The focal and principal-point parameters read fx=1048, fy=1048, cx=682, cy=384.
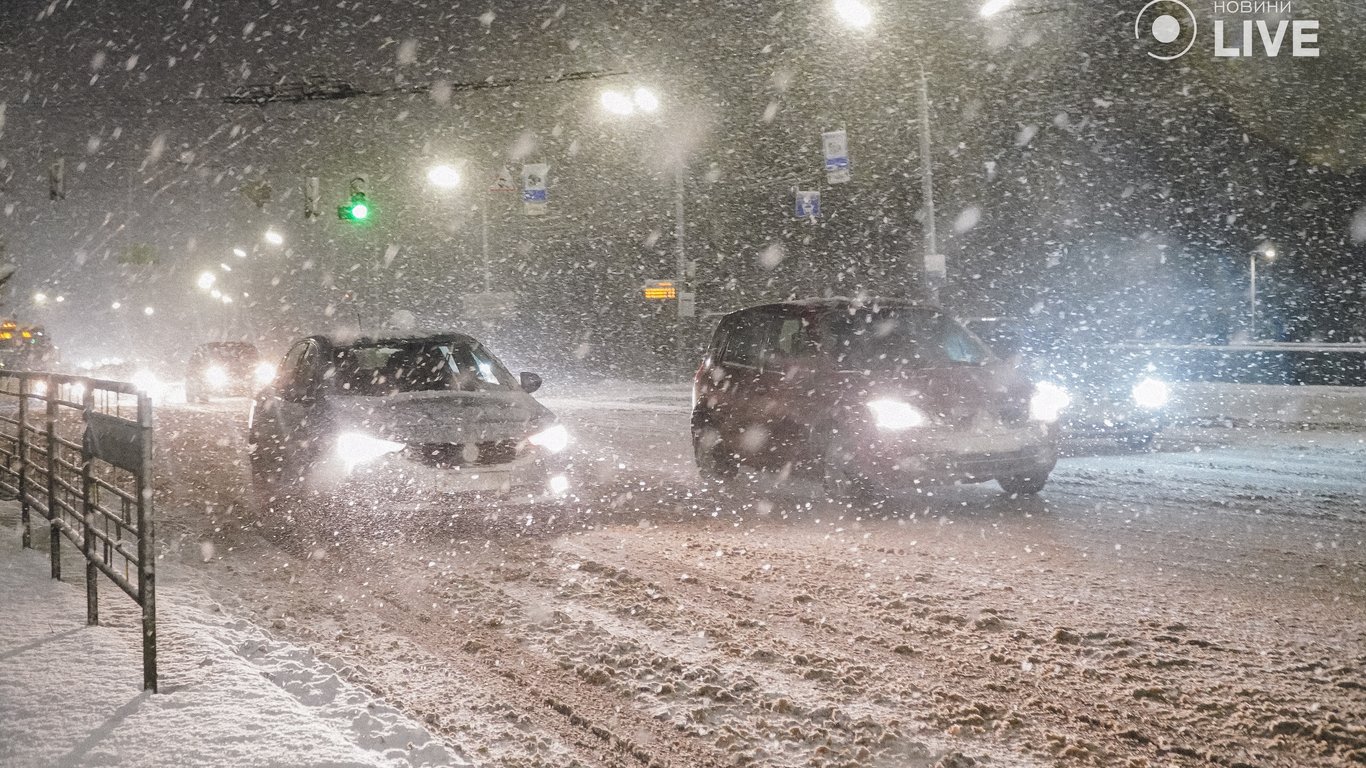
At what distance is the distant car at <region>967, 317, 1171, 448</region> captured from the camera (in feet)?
39.3

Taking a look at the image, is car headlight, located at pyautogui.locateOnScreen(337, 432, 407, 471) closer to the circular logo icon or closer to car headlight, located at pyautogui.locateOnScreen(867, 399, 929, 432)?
car headlight, located at pyautogui.locateOnScreen(867, 399, 929, 432)

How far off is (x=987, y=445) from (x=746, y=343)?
2682mm

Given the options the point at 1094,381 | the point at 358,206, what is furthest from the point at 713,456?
the point at 358,206

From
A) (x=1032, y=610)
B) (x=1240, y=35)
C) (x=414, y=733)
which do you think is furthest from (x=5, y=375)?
(x=1240, y=35)

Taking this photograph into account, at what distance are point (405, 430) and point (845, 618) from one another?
11.8 feet

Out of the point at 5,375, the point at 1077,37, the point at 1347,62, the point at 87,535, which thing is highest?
the point at 1077,37

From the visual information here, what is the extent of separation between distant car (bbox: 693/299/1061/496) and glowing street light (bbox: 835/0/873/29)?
7939 millimetres

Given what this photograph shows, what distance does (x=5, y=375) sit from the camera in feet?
23.1

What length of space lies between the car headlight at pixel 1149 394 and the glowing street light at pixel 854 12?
294 inches

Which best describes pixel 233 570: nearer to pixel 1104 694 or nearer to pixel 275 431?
pixel 275 431

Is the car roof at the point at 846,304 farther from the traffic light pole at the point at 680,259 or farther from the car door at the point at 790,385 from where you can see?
the traffic light pole at the point at 680,259

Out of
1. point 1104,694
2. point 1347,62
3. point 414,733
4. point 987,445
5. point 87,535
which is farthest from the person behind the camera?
point 1347,62

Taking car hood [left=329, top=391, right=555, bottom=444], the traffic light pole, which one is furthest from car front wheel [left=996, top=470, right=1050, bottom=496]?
the traffic light pole

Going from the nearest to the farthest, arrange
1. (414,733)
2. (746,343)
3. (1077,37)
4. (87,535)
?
(414,733) → (87,535) → (746,343) → (1077,37)
